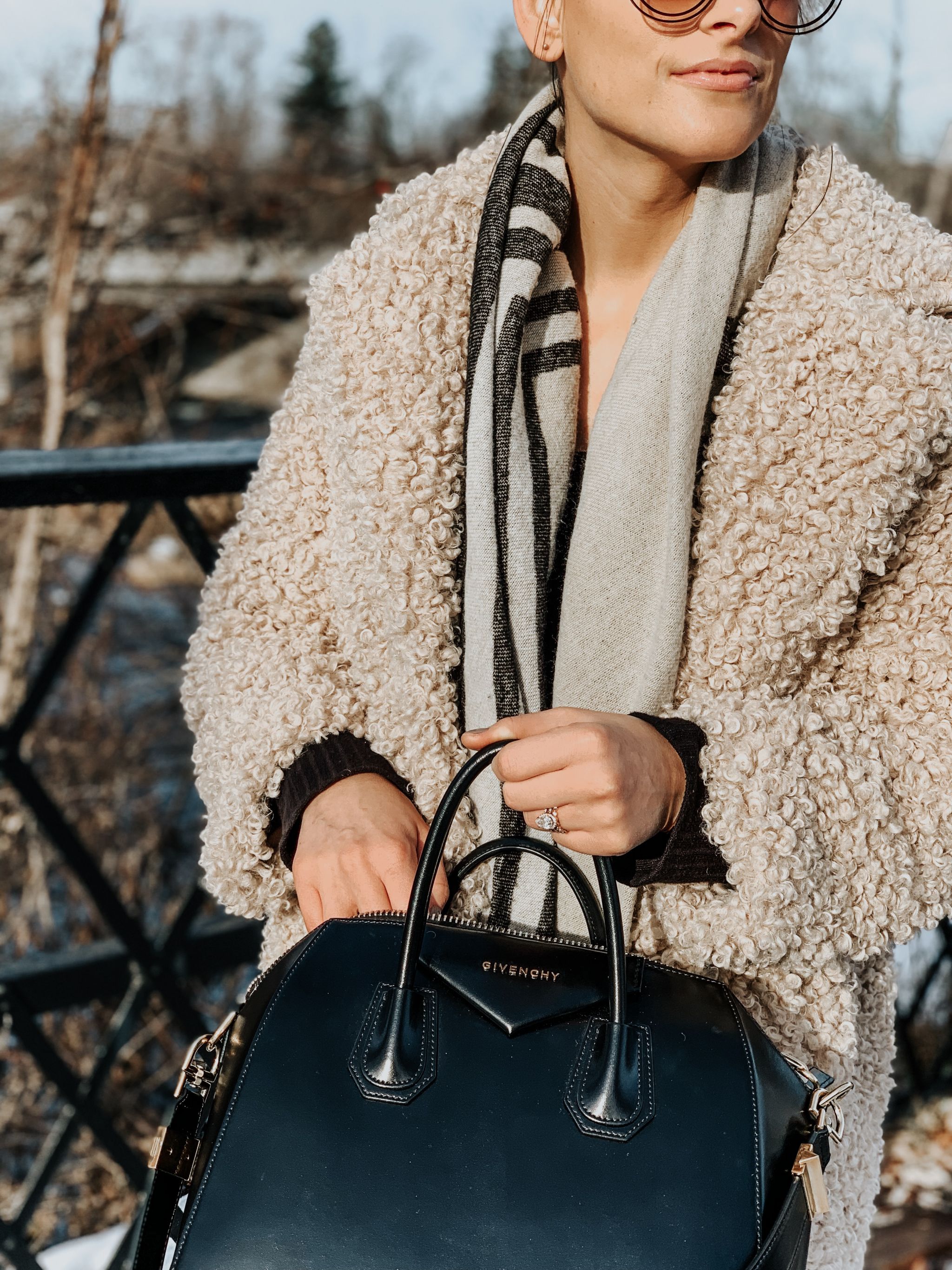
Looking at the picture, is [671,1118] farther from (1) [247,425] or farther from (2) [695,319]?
(1) [247,425]

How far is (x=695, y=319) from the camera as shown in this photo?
1.21m

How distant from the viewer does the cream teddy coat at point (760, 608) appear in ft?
3.74

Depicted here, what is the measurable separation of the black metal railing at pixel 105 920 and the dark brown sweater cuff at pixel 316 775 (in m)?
0.76

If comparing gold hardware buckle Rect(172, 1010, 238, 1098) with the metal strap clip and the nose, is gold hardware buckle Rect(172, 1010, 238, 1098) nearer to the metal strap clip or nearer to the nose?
the metal strap clip

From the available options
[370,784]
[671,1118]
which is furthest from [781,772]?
[370,784]

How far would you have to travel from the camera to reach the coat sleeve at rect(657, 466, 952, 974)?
1.11 m

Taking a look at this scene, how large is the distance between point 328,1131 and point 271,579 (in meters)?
0.71

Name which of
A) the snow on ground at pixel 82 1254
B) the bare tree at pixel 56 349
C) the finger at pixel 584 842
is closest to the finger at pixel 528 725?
the finger at pixel 584 842

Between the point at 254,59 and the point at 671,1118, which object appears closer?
the point at 671,1118

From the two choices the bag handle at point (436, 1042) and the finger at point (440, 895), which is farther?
the finger at point (440, 895)

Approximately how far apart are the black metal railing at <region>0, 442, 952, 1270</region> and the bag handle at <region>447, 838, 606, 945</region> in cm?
108

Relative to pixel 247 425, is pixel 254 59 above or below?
above

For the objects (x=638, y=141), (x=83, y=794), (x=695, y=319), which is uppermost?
(x=638, y=141)

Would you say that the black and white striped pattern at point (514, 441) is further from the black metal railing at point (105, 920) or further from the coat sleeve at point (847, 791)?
the black metal railing at point (105, 920)
